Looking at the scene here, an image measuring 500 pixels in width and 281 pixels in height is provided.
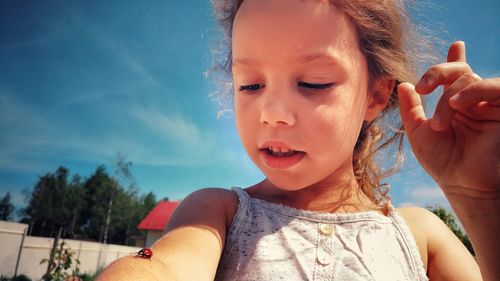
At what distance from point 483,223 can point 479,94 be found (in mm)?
478

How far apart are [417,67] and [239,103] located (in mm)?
1477

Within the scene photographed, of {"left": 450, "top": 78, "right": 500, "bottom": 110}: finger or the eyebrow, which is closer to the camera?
{"left": 450, "top": 78, "right": 500, "bottom": 110}: finger

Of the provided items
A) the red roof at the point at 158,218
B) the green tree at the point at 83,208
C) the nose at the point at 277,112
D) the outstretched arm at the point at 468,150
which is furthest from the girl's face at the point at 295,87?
the green tree at the point at 83,208

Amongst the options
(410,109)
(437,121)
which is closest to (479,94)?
(437,121)

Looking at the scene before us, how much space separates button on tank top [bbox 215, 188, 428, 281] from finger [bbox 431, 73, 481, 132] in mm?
658

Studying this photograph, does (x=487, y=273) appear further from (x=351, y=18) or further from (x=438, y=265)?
(x=351, y=18)

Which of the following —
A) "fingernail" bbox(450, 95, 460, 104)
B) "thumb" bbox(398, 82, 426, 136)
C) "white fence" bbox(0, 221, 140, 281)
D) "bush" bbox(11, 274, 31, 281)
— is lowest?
"bush" bbox(11, 274, 31, 281)

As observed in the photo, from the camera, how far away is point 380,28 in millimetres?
2232

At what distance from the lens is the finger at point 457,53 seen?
63.6 inches

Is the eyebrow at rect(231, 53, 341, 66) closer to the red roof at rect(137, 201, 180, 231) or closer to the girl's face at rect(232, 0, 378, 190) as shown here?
the girl's face at rect(232, 0, 378, 190)

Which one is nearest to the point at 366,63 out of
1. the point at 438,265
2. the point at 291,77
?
the point at 291,77

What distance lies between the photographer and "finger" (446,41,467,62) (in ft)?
5.30

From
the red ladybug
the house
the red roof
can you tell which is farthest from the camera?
the red roof

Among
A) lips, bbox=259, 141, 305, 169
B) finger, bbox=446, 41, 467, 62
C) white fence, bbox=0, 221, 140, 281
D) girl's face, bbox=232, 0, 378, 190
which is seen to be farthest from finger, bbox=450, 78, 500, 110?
white fence, bbox=0, 221, 140, 281
